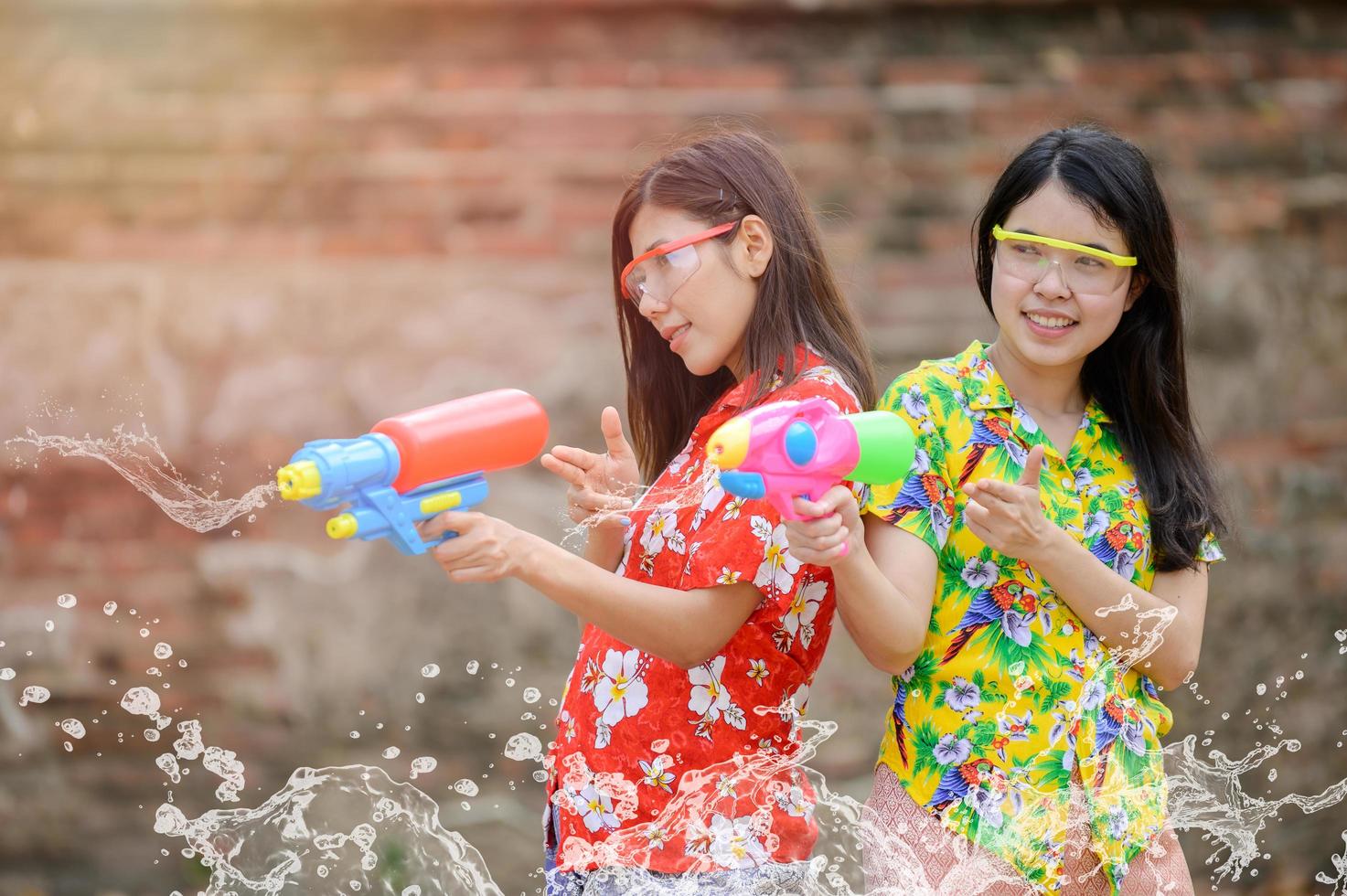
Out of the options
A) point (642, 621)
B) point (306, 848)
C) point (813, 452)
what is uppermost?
point (813, 452)

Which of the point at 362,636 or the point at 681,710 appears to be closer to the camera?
the point at 681,710

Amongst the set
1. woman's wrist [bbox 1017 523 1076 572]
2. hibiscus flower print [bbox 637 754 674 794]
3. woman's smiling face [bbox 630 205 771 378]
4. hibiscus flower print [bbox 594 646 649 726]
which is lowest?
hibiscus flower print [bbox 637 754 674 794]

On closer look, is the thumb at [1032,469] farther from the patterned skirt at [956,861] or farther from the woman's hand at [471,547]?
the woman's hand at [471,547]

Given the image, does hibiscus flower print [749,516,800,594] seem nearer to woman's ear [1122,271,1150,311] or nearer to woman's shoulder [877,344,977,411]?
woman's shoulder [877,344,977,411]

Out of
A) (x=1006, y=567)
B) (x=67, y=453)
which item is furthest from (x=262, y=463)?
(x=1006, y=567)

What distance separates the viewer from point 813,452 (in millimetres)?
2014

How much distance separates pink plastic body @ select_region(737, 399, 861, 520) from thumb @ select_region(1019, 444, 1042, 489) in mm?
393

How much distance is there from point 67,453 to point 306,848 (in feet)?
5.18

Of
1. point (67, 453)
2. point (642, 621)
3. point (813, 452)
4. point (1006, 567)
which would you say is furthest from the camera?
point (67, 453)

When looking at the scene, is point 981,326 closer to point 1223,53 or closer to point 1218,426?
point 1218,426

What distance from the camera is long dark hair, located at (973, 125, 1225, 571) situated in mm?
2490

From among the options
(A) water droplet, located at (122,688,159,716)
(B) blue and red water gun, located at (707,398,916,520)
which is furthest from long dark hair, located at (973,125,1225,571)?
(A) water droplet, located at (122,688,159,716)

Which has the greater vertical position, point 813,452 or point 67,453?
point 813,452

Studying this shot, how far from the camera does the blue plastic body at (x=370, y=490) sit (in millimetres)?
2010
